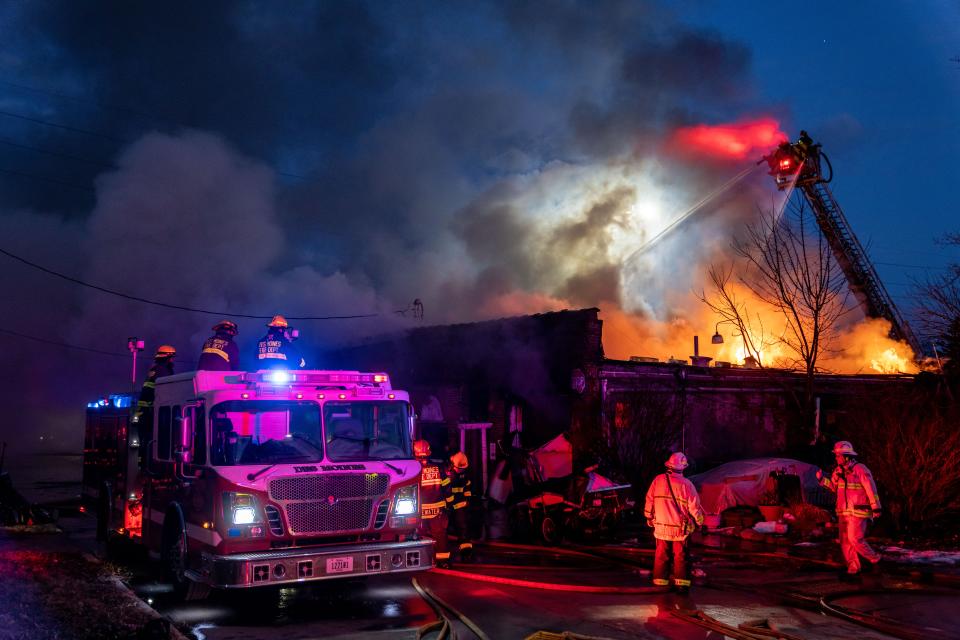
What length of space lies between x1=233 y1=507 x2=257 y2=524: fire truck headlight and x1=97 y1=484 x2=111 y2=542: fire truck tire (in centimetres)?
489

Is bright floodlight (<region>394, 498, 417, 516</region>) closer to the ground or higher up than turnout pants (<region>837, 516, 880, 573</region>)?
higher up

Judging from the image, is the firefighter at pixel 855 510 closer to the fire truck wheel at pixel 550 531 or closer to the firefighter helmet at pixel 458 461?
the fire truck wheel at pixel 550 531

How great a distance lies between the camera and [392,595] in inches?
336

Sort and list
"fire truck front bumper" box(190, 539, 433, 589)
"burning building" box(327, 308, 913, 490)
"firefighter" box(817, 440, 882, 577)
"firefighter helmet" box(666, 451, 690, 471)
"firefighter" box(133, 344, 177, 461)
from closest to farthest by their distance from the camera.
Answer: "fire truck front bumper" box(190, 539, 433, 589) < "firefighter helmet" box(666, 451, 690, 471) < "firefighter" box(133, 344, 177, 461) < "firefighter" box(817, 440, 882, 577) < "burning building" box(327, 308, 913, 490)

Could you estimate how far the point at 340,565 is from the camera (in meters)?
7.41

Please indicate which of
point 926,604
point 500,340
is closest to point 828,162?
point 500,340

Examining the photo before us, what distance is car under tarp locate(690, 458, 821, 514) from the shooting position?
1513 cm

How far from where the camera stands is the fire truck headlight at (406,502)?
8023 millimetres

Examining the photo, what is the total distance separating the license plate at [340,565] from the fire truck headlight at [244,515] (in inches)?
31.7

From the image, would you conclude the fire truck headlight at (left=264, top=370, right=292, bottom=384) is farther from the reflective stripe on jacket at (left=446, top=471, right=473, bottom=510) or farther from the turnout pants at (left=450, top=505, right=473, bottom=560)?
the turnout pants at (left=450, top=505, right=473, bottom=560)

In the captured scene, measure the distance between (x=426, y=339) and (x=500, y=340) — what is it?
242cm

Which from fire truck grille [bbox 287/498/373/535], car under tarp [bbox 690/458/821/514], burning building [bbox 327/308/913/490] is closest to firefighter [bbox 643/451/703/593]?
fire truck grille [bbox 287/498/373/535]

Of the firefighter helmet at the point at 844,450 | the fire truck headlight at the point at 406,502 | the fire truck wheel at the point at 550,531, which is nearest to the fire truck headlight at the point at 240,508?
the fire truck headlight at the point at 406,502

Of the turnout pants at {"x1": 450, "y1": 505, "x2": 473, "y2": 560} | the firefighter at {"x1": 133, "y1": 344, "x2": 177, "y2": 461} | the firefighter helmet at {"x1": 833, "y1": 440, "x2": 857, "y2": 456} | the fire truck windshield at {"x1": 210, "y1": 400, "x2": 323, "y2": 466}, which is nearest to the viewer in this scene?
the fire truck windshield at {"x1": 210, "y1": 400, "x2": 323, "y2": 466}
